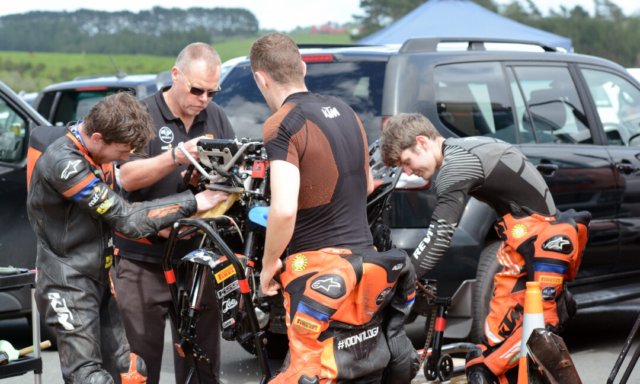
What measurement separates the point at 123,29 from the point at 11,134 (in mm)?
27150

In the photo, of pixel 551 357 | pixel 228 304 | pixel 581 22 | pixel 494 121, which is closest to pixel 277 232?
pixel 228 304

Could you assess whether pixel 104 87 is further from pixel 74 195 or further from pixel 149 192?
pixel 74 195

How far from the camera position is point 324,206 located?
9.52 ft

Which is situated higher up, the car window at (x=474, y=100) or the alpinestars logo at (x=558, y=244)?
the car window at (x=474, y=100)

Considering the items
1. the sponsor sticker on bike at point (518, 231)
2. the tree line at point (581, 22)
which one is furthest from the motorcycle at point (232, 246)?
the tree line at point (581, 22)

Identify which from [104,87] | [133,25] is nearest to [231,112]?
[104,87]

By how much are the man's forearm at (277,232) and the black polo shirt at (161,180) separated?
0.97 metres

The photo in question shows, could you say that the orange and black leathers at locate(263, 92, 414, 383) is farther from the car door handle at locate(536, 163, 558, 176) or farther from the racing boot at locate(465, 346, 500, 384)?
the car door handle at locate(536, 163, 558, 176)

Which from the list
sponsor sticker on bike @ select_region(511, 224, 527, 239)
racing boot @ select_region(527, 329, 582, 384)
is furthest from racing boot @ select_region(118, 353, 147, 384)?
sponsor sticker on bike @ select_region(511, 224, 527, 239)

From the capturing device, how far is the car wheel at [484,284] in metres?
4.71

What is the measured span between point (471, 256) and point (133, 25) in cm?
2973

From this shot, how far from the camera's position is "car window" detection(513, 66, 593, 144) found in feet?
17.3

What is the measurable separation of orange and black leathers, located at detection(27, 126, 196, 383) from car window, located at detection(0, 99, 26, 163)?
2408mm

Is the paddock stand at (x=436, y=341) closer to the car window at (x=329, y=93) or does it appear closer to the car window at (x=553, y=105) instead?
the car window at (x=329, y=93)
